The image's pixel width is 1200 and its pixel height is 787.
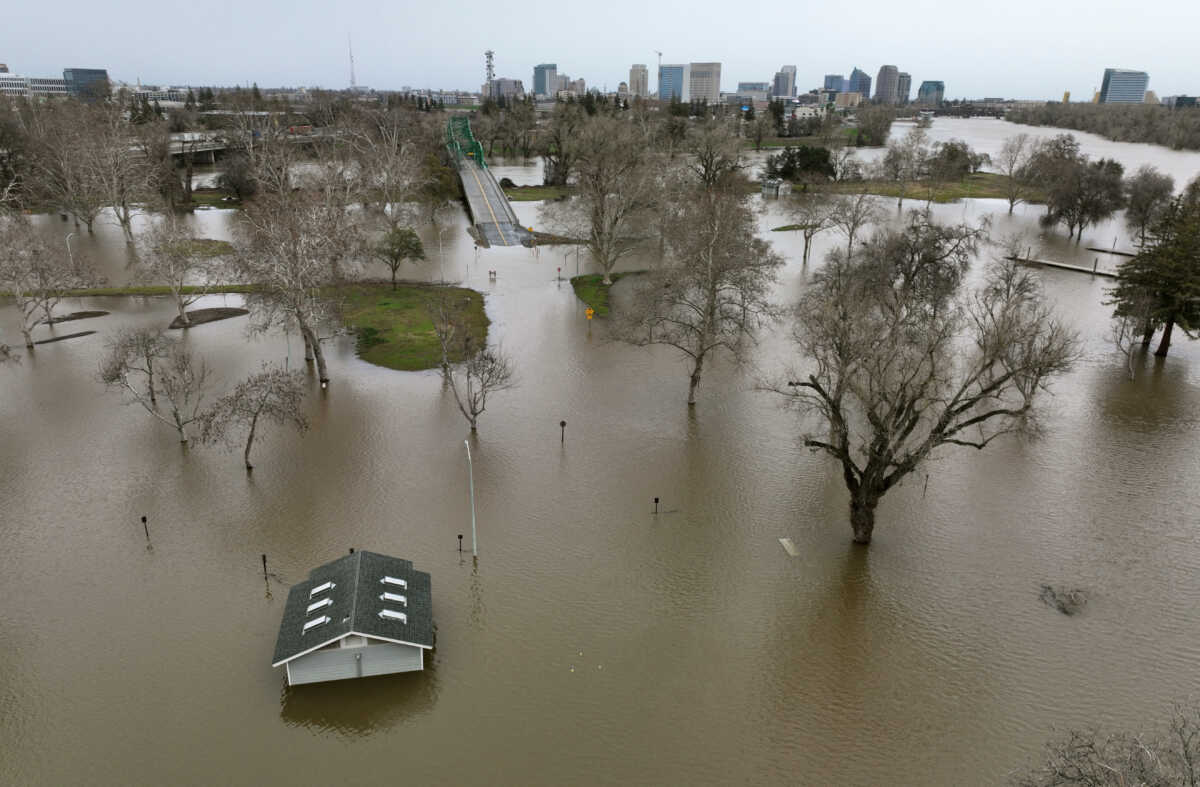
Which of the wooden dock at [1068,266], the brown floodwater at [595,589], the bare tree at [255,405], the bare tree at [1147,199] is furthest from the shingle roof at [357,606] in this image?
the bare tree at [1147,199]

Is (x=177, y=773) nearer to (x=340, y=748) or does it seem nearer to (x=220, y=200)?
(x=340, y=748)

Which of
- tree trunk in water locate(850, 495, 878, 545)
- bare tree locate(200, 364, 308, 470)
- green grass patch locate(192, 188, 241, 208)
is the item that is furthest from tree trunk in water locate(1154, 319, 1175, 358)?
green grass patch locate(192, 188, 241, 208)

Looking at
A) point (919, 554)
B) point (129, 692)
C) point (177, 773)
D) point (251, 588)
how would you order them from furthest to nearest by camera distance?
point (919, 554) → point (251, 588) → point (129, 692) → point (177, 773)

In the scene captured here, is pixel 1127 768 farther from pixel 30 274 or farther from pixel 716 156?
pixel 716 156

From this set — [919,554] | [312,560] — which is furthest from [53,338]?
[919,554]

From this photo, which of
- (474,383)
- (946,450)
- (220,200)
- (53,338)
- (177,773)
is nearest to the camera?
(177,773)

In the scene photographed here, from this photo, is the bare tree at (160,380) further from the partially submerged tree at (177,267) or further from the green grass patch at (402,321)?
the green grass patch at (402,321)

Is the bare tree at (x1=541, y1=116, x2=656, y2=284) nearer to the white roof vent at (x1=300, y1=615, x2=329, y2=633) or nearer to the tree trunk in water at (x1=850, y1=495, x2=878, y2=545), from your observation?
the tree trunk in water at (x1=850, y1=495, x2=878, y2=545)
